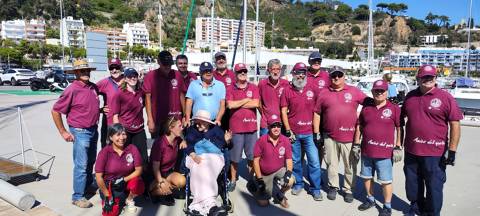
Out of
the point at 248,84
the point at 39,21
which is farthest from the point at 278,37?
the point at 248,84

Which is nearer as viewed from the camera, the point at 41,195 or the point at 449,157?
the point at 449,157

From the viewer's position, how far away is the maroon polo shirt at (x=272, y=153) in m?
4.54

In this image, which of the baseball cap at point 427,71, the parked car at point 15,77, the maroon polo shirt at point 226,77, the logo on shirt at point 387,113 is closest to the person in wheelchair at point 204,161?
the maroon polo shirt at point 226,77

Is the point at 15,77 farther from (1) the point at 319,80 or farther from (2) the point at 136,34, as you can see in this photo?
(2) the point at 136,34

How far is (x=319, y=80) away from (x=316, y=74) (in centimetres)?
10

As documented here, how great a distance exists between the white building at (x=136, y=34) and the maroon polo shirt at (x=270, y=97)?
442ft

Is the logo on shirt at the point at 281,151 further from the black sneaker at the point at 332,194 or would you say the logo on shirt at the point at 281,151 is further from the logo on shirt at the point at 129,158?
the logo on shirt at the point at 129,158

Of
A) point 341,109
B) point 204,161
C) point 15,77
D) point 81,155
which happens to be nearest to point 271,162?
point 204,161

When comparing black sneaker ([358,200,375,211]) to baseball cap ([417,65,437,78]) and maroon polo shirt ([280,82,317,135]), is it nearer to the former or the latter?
maroon polo shirt ([280,82,317,135])

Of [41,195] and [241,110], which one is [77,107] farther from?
[241,110]

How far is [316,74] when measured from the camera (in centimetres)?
505

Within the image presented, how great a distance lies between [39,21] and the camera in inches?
5074

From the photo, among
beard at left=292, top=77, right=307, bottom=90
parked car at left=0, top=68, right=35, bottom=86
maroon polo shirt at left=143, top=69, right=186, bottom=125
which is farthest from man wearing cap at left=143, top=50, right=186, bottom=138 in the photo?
parked car at left=0, top=68, right=35, bottom=86

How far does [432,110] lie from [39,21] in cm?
14843
